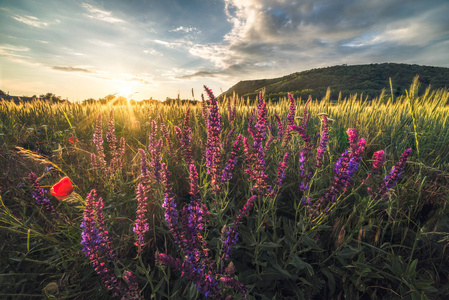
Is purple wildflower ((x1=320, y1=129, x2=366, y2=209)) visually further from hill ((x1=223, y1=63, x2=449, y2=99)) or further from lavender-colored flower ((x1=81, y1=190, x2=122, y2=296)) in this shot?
hill ((x1=223, y1=63, x2=449, y2=99))

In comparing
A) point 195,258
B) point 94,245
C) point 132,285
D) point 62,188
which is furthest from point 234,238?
point 62,188

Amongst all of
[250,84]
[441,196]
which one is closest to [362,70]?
[250,84]

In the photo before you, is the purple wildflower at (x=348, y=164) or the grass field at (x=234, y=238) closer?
the grass field at (x=234, y=238)

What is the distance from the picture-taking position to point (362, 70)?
66375 mm

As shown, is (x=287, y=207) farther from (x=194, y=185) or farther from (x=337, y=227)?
(x=194, y=185)

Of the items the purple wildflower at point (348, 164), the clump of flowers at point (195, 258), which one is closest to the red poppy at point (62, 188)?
the clump of flowers at point (195, 258)

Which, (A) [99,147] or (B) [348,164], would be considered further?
(A) [99,147]

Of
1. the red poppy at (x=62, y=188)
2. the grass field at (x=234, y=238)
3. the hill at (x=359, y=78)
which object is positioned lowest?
the grass field at (x=234, y=238)

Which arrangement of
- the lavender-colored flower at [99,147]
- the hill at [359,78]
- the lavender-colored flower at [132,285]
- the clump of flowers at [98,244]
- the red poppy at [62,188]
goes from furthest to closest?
the hill at [359,78] → the lavender-colored flower at [99,147] → the red poppy at [62,188] → the clump of flowers at [98,244] → the lavender-colored flower at [132,285]

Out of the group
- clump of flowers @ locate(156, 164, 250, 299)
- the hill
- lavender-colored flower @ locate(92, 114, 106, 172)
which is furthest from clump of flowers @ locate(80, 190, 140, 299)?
the hill

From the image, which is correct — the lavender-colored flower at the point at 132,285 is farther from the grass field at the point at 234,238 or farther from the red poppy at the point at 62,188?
the red poppy at the point at 62,188

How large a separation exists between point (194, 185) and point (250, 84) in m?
79.5

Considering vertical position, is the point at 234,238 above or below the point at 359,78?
below

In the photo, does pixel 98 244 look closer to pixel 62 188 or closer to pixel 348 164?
pixel 62 188
